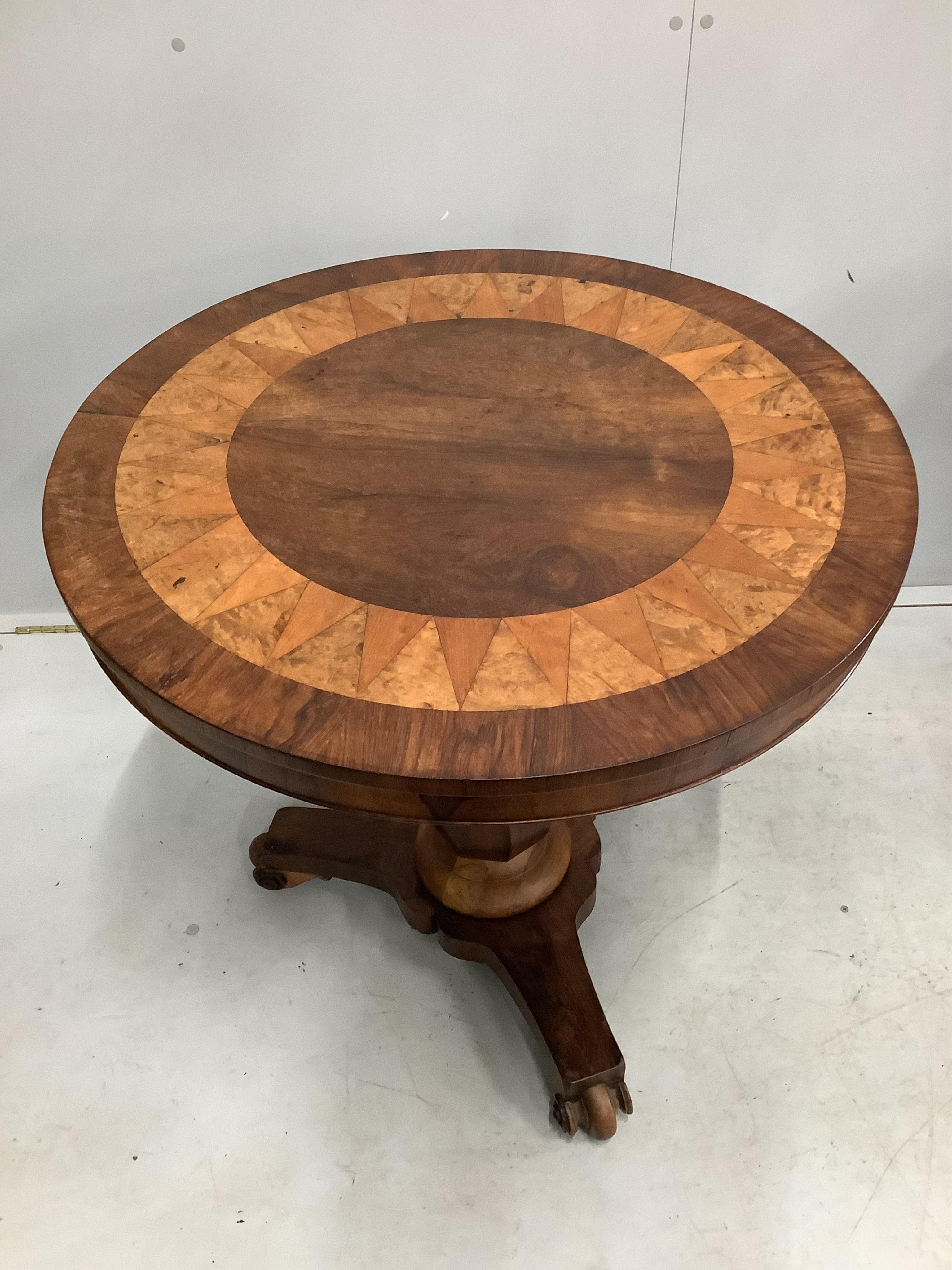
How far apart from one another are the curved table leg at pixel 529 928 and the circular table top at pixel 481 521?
0.49 metres

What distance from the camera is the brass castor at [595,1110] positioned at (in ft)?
6.12

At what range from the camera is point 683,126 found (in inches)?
94.8

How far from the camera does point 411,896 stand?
84.4 inches

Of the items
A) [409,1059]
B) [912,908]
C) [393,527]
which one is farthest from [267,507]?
[912,908]

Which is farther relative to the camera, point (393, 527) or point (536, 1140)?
point (536, 1140)

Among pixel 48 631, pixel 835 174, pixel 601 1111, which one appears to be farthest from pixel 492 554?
pixel 48 631

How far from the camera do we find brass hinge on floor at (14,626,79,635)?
119 inches

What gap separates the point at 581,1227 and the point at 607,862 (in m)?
0.78

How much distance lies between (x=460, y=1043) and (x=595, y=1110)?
0.31m

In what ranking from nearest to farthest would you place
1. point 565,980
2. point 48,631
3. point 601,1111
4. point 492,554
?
point 492,554 < point 601,1111 < point 565,980 < point 48,631

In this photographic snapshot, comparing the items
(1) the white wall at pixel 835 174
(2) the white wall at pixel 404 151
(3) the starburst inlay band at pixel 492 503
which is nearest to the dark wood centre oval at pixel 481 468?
(3) the starburst inlay band at pixel 492 503

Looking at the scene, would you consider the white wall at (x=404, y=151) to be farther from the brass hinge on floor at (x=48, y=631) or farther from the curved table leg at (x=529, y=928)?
the curved table leg at (x=529, y=928)

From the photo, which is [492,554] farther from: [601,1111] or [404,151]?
[404,151]

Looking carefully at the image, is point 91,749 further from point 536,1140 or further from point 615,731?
point 615,731
